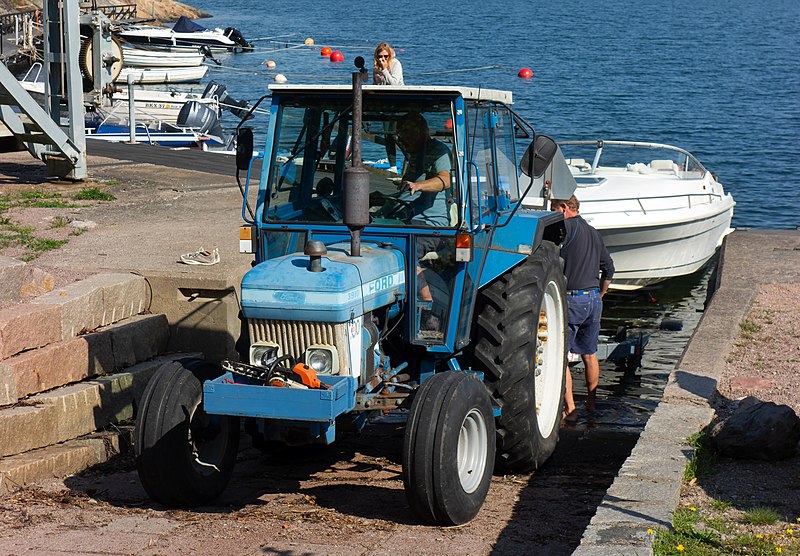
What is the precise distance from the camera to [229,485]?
279 inches

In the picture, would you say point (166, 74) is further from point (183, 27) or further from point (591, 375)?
point (591, 375)

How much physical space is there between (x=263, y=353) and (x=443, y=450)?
112 centimetres

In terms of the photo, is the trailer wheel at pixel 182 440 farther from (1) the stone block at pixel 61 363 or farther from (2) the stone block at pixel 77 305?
(2) the stone block at pixel 77 305

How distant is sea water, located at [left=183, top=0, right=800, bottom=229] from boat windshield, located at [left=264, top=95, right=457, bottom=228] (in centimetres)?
32

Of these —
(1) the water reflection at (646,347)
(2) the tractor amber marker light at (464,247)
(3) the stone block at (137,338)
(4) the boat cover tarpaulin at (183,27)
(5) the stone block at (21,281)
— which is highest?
(2) the tractor amber marker light at (464,247)

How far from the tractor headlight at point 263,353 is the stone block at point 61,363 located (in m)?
2.27

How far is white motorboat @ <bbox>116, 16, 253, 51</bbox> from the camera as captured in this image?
2181 inches

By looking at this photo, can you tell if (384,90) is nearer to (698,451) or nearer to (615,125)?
(698,451)

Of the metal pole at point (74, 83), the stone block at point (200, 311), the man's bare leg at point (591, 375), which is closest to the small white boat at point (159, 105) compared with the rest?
the metal pole at point (74, 83)

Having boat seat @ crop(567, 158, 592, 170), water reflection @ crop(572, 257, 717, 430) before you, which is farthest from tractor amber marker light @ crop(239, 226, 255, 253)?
boat seat @ crop(567, 158, 592, 170)

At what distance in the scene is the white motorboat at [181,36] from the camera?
5541 centimetres

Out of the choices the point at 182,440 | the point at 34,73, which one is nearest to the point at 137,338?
the point at 182,440

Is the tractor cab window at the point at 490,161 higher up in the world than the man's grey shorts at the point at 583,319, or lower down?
higher up

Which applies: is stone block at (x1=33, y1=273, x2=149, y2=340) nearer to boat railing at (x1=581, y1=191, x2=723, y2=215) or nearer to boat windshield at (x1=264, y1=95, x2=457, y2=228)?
boat windshield at (x1=264, y1=95, x2=457, y2=228)
